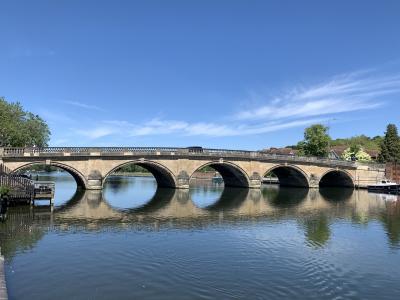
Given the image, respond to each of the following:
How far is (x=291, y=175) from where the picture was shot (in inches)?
3164

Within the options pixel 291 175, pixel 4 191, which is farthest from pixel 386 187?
pixel 4 191

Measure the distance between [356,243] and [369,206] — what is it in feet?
79.6

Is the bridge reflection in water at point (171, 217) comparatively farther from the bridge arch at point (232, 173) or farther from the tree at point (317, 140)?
the tree at point (317, 140)

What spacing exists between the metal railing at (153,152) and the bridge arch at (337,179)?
1920mm

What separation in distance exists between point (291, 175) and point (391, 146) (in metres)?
28.4

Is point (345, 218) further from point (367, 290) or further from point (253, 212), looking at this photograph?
point (367, 290)

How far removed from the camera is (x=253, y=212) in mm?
39000

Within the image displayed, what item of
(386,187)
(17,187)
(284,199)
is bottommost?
(284,199)

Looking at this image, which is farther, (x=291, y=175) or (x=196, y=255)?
(x=291, y=175)

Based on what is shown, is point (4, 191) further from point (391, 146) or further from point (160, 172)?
point (391, 146)

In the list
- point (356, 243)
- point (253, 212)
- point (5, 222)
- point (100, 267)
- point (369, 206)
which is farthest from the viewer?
point (369, 206)

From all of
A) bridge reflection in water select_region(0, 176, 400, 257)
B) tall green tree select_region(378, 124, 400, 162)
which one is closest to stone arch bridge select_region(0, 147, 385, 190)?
bridge reflection in water select_region(0, 176, 400, 257)

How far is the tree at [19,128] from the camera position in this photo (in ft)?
205

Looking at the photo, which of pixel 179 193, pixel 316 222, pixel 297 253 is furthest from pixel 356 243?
pixel 179 193
